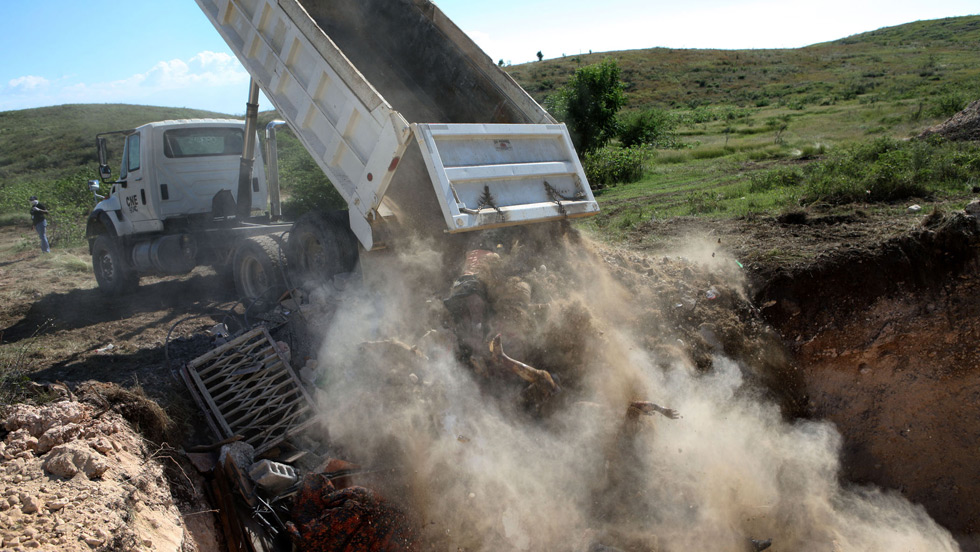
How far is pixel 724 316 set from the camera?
5.36 metres

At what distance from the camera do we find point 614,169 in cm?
1505

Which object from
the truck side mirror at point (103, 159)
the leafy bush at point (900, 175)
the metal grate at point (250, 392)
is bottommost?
the metal grate at point (250, 392)

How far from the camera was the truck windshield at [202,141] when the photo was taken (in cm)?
791

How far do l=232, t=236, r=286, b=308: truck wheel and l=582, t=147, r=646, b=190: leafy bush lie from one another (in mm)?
10134

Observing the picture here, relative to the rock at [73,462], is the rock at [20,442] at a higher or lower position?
higher

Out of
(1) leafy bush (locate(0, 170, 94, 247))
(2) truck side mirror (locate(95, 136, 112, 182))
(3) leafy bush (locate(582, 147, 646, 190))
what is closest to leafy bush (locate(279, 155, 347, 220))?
(2) truck side mirror (locate(95, 136, 112, 182))

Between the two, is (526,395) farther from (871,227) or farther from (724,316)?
(871,227)

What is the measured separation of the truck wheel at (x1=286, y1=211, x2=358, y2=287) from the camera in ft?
18.8

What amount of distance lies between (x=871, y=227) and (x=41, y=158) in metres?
45.5

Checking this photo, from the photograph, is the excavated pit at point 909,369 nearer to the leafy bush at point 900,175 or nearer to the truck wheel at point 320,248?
the leafy bush at point 900,175

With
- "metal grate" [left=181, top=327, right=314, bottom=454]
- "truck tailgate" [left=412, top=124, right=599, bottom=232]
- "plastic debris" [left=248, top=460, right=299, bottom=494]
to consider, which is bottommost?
"plastic debris" [left=248, top=460, right=299, bottom=494]

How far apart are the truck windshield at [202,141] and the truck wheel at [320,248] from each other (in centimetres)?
309

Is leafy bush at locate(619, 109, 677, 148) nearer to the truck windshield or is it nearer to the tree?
the tree

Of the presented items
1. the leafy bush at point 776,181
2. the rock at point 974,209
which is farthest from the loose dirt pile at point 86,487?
the leafy bush at point 776,181
